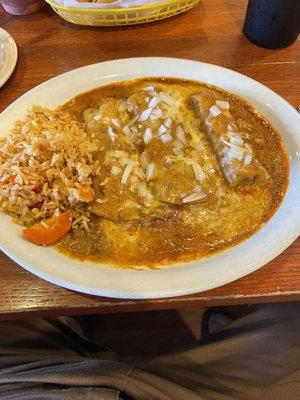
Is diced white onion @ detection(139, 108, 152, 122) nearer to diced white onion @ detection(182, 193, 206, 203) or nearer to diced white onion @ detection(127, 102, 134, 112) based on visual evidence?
diced white onion @ detection(127, 102, 134, 112)

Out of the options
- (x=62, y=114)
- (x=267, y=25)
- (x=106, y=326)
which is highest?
(x=267, y=25)

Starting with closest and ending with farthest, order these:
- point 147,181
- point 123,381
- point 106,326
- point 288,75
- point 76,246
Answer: point 123,381 → point 76,246 → point 147,181 → point 288,75 → point 106,326

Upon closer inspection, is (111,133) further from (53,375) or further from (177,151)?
(53,375)

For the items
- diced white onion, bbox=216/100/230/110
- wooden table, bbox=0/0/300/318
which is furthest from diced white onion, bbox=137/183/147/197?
wooden table, bbox=0/0/300/318

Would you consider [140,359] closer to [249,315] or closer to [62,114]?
[249,315]

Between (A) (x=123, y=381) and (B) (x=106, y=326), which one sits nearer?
(A) (x=123, y=381)

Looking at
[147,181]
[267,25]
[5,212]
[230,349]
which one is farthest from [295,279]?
[267,25]
